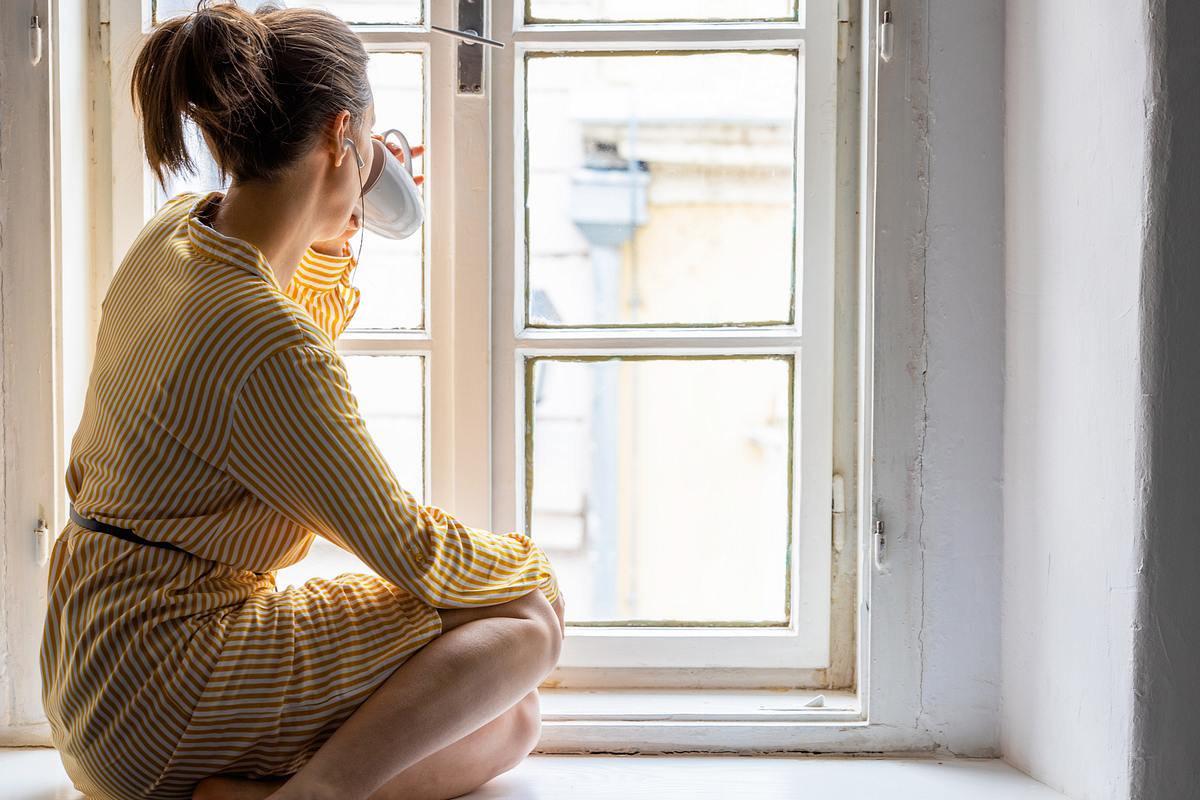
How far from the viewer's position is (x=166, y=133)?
1.03m

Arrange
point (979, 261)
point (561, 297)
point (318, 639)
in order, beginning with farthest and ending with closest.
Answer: point (561, 297) < point (979, 261) < point (318, 639)

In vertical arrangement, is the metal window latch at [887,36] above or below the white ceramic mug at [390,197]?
above

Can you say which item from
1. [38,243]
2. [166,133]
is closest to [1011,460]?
[166,133]

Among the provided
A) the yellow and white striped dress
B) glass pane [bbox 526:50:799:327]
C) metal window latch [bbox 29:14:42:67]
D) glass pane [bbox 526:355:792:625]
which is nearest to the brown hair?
the yellow and white striped dress

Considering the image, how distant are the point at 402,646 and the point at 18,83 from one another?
80cm

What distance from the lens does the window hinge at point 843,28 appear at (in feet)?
4.15

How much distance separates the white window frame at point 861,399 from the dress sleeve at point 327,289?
0.30m

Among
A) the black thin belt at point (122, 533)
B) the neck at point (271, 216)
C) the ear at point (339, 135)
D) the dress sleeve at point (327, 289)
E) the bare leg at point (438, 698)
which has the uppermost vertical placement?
the ear at point (339, 135)

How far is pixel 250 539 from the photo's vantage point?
3.23 feet

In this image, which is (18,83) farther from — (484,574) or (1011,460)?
→ (1011,460)

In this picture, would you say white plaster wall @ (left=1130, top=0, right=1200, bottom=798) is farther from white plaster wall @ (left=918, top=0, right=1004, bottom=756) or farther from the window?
the window

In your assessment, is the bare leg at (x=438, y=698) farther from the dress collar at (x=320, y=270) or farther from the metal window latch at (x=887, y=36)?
the metal window latch at (x=887, y=36)

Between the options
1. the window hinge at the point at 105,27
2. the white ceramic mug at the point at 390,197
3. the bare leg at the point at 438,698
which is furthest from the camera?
the window hinge at the point at 105,27

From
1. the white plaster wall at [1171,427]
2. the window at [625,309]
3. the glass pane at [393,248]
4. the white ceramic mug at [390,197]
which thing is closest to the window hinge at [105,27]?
the window at [625,309]
